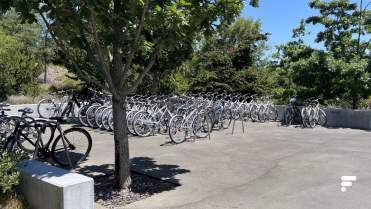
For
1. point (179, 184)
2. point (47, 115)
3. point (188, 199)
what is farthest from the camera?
point (47, 115)

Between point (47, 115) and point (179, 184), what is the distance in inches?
370

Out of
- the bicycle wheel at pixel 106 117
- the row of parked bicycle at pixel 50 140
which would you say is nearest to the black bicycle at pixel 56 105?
the bicycle wheel at pixel 106 117

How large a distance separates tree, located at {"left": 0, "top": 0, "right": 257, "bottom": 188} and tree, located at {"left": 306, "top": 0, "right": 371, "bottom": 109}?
9.57 m

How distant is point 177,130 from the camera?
1048 cm

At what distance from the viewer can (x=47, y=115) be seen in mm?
14734

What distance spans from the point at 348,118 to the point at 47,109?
987 centimetres

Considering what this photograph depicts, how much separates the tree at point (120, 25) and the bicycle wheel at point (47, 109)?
27.0ft

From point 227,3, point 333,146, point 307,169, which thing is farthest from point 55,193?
point 333,146

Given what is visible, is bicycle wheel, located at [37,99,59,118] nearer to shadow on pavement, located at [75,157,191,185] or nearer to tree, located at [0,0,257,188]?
shadow on pavement, located at [75,157,191,185]

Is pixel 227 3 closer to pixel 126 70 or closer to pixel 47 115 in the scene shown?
pixel 126 70

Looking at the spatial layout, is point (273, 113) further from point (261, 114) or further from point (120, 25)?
point (120, 25)

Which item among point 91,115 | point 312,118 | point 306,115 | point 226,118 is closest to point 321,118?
point 312,118

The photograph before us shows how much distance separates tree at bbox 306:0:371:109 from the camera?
14.8 meters

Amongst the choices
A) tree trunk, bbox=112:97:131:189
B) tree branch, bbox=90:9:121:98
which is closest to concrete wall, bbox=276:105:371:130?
tree trunk, bbox=112:97:131:189
